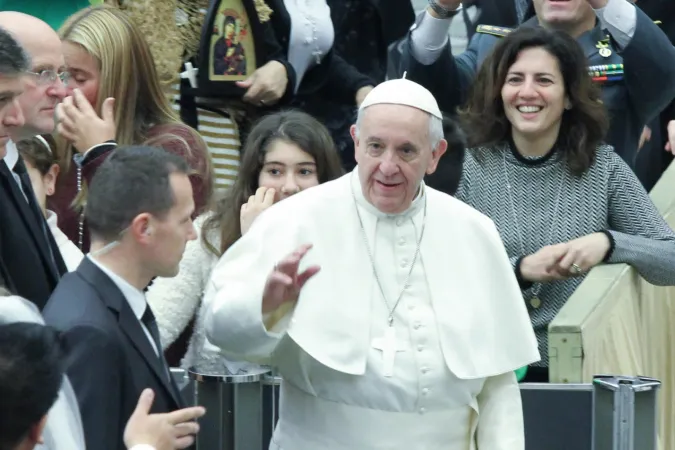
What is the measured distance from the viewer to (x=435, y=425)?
436 centimetres

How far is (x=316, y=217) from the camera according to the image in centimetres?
448

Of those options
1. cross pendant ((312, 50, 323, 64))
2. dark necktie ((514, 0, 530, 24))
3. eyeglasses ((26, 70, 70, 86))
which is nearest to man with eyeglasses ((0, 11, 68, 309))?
eyeglasses ((26, 70, 70, 86))

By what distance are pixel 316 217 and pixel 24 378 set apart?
1.75 meters

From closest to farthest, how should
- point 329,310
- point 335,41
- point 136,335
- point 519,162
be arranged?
point 136,335 < point 329,310 < point 519,162 < point 335,41

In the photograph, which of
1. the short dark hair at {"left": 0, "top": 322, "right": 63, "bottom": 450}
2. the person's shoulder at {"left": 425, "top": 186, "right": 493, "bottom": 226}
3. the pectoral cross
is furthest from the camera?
the person's shoulder at {"left": 425, "top": 186, "right": 493, "bottom": 226}

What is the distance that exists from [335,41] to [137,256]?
10.3 ft

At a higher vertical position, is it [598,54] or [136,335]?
[598,54]

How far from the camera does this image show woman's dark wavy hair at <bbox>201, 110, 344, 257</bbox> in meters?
5.40

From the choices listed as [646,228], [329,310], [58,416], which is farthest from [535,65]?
[58,416]

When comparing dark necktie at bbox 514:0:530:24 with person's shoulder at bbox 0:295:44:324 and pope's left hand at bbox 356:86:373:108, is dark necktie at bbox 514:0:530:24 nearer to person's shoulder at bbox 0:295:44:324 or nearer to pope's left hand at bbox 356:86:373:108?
pope's left hand at bbox 356:86:373:108

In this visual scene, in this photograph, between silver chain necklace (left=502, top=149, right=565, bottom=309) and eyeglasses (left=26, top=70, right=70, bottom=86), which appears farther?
silver chain necklace (left=502, top=149, right=565, bottom=309)

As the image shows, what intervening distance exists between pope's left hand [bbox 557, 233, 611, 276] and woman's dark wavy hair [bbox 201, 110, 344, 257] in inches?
34.9

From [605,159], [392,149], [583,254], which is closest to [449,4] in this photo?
[605,159]

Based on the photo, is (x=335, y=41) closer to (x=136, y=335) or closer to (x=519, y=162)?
(x=519, y=162)
